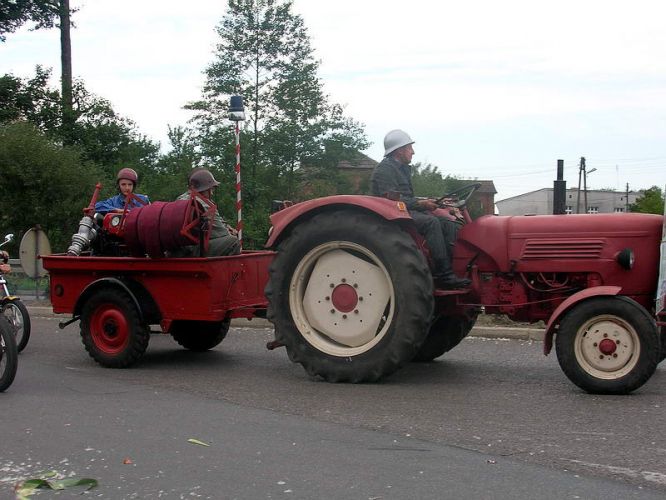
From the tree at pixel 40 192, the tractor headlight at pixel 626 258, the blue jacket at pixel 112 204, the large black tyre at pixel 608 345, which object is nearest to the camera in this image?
the large black tyre at pixel 608 345

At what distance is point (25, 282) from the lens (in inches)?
615

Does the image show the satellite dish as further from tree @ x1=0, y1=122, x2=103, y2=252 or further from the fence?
tree @ x1=0, y1=122, x2=103, y2=252

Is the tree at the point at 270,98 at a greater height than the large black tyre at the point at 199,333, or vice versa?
the tree at the point at 270,98

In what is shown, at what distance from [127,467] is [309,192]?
65.8 ft

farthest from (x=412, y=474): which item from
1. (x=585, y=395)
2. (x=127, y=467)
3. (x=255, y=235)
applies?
(x=255, y=235)

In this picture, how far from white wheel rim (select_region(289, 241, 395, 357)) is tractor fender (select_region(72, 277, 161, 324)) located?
4.74ft

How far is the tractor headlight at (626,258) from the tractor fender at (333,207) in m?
1.68

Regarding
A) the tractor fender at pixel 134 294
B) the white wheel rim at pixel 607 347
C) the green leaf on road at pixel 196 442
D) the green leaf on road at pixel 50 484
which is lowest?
the green leaf on road at pixel 50 484

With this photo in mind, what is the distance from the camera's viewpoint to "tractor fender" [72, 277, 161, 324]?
7.91m

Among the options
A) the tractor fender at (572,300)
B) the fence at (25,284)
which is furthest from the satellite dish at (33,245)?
the tractor fender at (572,300)

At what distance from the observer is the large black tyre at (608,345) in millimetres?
6234

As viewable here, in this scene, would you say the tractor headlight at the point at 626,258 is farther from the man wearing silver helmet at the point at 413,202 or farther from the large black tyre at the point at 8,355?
the large black tyre at the point at 8,355

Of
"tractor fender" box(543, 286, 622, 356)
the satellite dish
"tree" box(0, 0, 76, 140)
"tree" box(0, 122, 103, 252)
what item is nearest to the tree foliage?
"tree" box(0, 0, 76, 140)

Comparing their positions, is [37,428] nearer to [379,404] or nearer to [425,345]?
[379,404]
